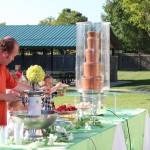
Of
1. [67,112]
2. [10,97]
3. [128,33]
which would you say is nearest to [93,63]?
[67,112]

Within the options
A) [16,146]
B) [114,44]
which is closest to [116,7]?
[114,44]

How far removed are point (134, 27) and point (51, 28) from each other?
88.9ft

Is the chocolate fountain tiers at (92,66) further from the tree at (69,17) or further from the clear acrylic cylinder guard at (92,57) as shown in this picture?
the tree at (69,17)

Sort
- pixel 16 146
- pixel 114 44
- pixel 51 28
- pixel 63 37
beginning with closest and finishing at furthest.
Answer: pixel 16 146 → pixel 63 37 → pixel 51 28 → pixel 114 44

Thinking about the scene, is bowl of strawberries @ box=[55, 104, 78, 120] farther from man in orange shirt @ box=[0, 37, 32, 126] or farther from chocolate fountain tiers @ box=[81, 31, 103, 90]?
chocolate fountain tiers @ box=[81, 31, 103, 90]

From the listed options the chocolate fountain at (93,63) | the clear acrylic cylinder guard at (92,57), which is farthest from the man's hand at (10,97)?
the clear acrylic cylinder guard at (92,57)

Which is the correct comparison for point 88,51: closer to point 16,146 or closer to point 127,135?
point 127,135

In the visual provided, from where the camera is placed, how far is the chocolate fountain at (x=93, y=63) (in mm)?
6895

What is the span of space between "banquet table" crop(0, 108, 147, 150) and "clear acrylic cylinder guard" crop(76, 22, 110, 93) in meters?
0.52

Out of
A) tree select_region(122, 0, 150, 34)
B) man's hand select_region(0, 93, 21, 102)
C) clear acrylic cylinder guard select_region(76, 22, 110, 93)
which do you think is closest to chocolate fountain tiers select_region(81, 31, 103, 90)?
clear acrylic cylinder guard select_region(76, 22, 110, 93)

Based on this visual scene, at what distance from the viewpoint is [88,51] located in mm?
7219

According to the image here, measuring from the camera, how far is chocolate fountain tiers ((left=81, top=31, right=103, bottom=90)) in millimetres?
7023

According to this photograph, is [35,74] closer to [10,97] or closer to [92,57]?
[10,97]

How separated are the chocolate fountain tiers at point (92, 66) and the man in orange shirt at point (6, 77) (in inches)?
80.5
